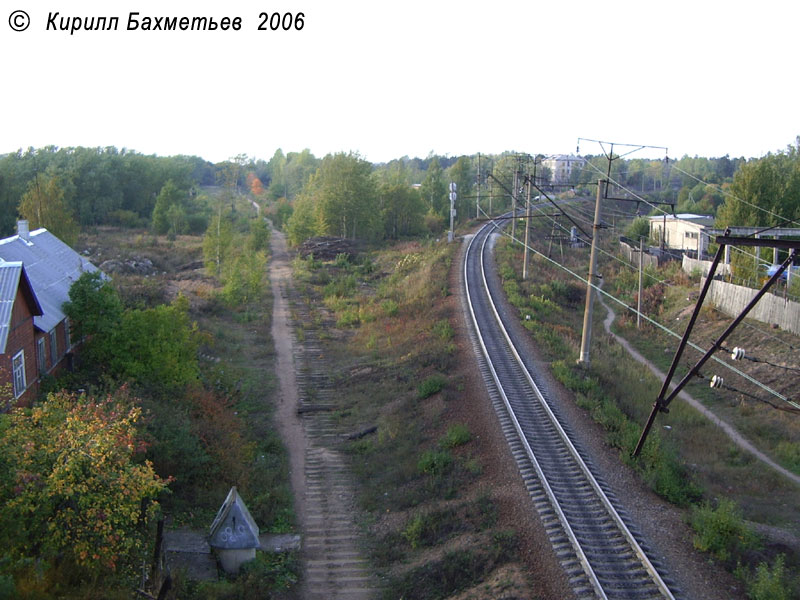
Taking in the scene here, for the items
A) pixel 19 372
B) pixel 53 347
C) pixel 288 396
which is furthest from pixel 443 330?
pixel 19 372

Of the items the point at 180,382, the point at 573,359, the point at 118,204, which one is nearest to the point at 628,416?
the point at 573,359

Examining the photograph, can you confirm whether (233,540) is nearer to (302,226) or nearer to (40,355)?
(40,355)

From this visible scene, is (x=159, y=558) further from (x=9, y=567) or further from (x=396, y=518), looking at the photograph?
(x=396, y=518)

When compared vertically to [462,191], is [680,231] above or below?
below

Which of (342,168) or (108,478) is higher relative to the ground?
(342,168)

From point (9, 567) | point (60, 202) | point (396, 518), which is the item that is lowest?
point (396, 518)

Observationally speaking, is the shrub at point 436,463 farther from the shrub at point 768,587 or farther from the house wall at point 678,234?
the house wall at point 678,234
